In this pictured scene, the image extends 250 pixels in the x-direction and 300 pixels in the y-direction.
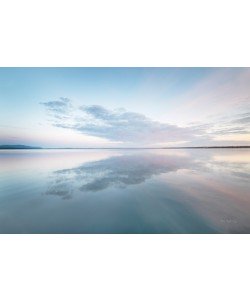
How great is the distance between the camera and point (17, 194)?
418 centimetres

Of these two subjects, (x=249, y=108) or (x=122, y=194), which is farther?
(x=249, y=108)

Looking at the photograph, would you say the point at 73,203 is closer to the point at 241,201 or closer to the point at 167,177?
the point at 167,177

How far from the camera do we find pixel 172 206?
347cm

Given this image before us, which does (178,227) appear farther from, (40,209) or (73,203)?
(40,209)

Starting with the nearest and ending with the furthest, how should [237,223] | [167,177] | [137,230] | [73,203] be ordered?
[137,230] → [237,223] → [73,203] → [167,177]

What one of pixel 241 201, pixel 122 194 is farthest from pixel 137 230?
pixel 241 201

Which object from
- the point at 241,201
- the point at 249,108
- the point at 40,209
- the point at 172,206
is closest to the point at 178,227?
the point at 172,206

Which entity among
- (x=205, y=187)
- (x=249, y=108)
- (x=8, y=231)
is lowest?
(x=8, y=231)

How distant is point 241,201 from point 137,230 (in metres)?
2.83
